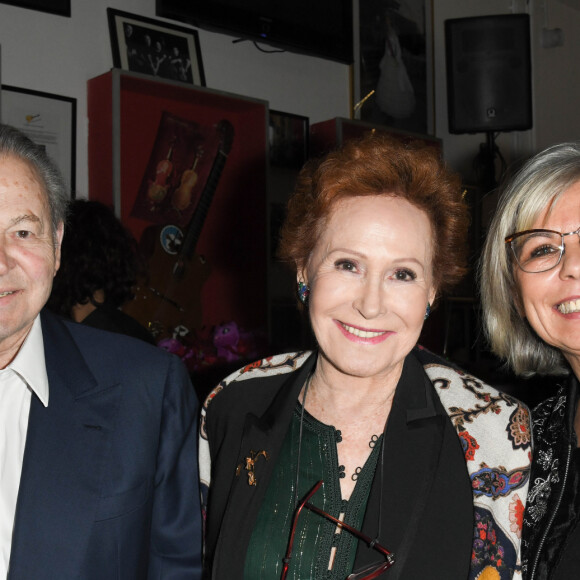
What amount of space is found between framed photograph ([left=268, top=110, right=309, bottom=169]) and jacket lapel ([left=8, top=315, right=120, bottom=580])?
2.99 meters

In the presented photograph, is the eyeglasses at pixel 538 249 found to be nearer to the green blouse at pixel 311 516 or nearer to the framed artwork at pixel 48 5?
the green blouse at pixel 311 516

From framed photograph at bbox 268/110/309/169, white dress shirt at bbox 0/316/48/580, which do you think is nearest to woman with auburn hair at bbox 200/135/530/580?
white dress shirt at bbox 0/316/48/580

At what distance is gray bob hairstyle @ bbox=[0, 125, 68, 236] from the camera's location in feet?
5.24

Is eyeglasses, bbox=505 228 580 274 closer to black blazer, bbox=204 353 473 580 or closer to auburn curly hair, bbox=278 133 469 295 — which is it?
auburn curly hair, bbox=278 133 469 295

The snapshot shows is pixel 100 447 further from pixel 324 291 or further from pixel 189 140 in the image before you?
pixel 189 140

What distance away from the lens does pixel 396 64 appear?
5.45 meters

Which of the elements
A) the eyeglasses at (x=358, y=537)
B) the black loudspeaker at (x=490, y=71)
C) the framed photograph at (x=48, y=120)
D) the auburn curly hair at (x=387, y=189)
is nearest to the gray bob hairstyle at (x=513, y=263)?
the auburn curly hair at (x=387, y=189)

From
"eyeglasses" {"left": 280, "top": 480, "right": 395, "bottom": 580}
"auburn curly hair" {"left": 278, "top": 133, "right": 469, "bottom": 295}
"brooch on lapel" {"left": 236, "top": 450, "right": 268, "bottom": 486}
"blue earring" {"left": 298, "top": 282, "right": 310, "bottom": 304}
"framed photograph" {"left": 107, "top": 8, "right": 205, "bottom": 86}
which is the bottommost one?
"eyeglasses" {"left": 280, "top": 480, "right": 395, "bottom": 580}

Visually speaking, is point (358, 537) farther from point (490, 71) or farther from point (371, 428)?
point (490, 71)

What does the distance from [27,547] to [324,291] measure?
0.81m

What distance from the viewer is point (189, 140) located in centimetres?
415

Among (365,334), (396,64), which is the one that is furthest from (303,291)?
(396,64)

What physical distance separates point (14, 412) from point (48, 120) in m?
2.42

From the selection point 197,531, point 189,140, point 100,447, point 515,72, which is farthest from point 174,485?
point 515,72
